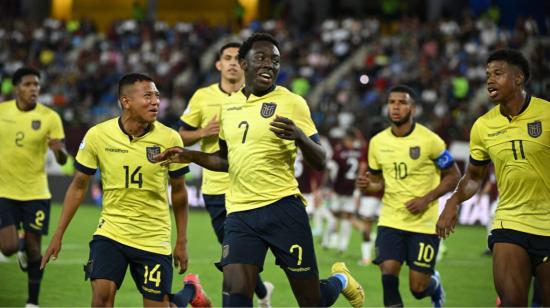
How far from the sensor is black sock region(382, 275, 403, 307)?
1002cm

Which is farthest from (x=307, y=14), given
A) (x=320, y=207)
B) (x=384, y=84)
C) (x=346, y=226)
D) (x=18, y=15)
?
(x=346, y=226)

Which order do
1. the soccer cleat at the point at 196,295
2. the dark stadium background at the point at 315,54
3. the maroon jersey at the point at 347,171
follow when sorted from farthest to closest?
the dark stadium background at the point at 315,54, the maroon jersey at the point at 347,171, the soccer cleat at the point at 196,295

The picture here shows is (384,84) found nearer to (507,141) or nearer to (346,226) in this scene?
(346,226)

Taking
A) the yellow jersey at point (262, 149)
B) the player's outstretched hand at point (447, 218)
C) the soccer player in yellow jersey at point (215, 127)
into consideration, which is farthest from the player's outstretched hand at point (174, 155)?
the player's outstretched hand at point (447, 218)

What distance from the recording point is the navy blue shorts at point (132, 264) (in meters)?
7.75

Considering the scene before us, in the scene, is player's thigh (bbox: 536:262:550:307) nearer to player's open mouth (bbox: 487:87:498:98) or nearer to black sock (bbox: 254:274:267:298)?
player's open mouth (bbox: 487:87:498:98)

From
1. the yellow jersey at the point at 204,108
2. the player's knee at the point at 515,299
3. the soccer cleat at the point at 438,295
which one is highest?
the yellow jersey at the point at 204,108

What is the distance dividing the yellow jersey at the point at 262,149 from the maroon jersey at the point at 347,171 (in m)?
10.8

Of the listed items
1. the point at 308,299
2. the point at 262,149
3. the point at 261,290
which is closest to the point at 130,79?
the point at 262,149

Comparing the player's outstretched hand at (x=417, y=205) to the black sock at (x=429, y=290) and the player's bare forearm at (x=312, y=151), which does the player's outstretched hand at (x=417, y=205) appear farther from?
the player's bare forearm at (x=312, y=151)

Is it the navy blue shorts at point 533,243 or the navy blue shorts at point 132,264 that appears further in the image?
the navy blue shorts at point 132,264

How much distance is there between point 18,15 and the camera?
4616 centimetres

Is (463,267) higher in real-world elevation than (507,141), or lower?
lower

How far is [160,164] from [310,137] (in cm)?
135
